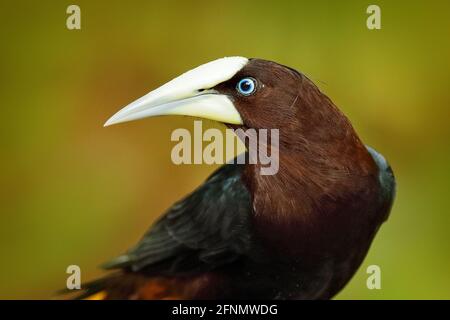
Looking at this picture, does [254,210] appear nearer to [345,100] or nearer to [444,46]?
[345,100]

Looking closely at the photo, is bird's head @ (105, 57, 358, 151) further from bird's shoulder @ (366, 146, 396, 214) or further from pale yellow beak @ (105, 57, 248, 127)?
bird's shoulder @ (366, 146, 396, 214)

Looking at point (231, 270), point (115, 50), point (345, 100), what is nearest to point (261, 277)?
point (231, 270)

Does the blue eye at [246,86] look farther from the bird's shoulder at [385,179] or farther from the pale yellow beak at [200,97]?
the bird's shoulder at [385,179]

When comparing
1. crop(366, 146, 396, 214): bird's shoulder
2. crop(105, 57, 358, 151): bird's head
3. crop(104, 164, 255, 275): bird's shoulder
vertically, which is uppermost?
crop(105, 57, 358, 151): bird's head

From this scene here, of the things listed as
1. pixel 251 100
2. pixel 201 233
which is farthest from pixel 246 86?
pixel 201 233

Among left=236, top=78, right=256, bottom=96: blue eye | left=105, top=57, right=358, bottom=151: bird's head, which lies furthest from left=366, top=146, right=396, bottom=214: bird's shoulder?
left=236, top=78, right=256, bottom=96: blue eye

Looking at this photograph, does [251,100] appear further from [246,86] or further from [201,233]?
[201,233]

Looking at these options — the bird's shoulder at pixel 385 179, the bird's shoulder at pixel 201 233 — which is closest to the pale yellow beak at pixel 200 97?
the bird's shoulder at pixel 201 233
